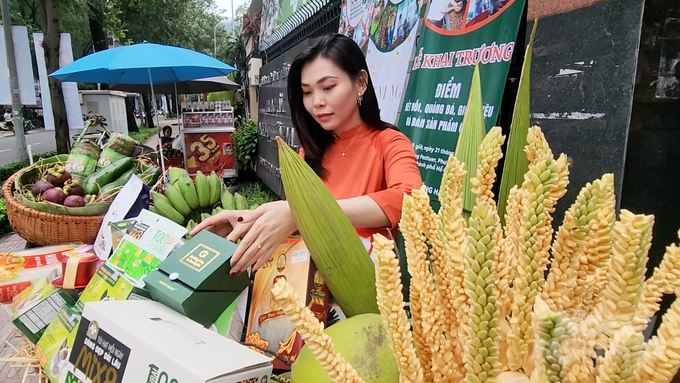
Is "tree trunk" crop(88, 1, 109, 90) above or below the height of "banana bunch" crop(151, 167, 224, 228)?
above

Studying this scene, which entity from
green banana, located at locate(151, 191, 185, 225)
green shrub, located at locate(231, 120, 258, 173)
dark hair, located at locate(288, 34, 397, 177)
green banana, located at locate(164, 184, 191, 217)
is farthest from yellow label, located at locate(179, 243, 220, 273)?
green shrub, located at locate(231, 120, 258, 173)

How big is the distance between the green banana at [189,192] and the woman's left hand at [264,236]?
4.17 ft

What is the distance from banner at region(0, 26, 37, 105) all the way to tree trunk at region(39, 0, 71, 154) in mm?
577

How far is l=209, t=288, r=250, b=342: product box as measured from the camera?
96cm

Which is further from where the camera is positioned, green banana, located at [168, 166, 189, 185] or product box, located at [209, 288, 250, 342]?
green banana, located at [168, 166, 189, 185]

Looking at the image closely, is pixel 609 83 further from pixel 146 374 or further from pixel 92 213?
pixel 92 213

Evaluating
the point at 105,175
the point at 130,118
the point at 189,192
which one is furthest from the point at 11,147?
the point at 189,192

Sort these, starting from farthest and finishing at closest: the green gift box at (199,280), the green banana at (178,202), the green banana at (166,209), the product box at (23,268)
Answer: the green banana at (178,202) → the green banana at (166,209) → the product box at (23,268) → the green gift box at (199,280)

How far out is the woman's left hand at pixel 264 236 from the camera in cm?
93

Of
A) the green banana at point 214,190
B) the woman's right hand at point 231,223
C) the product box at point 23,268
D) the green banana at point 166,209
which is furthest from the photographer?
the green banana at point 214,190

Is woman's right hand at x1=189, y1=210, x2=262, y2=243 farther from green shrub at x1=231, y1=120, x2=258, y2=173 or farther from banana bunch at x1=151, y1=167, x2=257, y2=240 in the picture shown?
green shrub at x1=231, y1=120, x2=258, y2=173

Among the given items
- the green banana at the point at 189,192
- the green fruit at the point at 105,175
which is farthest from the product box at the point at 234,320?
the green fruit at the point at 105,175

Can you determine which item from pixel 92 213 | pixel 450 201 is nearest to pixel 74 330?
pixel 450 201

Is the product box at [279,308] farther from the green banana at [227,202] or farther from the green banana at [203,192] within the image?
the green banana at [203,192]
